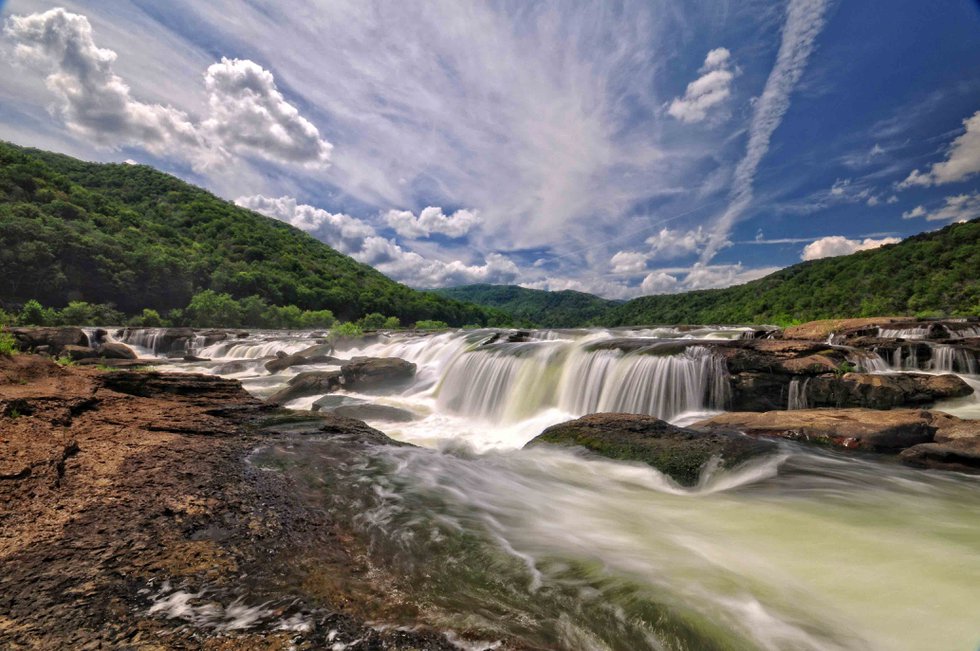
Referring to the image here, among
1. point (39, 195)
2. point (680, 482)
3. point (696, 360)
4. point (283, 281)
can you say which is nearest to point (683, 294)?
point (283, 281)

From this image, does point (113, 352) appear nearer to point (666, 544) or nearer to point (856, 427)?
point (666, 544)

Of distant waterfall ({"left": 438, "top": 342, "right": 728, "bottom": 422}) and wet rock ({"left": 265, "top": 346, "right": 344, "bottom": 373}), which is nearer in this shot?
distant waterfall ({"left": 438, "top": 342, "right": 728, "bottom": 422})

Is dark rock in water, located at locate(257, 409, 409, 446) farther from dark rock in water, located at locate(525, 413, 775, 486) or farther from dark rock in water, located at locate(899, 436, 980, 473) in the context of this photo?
dark rock in water, located at locate(899, 436, 980, 473)

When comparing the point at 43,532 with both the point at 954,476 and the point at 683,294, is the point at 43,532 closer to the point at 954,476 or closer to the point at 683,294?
the point at 954,476

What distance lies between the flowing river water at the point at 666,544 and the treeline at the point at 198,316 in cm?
2890

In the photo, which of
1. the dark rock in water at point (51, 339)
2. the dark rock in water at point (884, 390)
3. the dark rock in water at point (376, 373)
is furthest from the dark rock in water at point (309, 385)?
the dark rock in water at point (884, 390)

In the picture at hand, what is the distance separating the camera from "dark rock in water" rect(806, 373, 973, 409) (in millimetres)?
9961

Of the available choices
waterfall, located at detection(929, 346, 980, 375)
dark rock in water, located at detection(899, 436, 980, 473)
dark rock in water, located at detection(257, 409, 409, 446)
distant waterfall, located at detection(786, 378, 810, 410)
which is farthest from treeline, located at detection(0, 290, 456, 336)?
waterfall, located at detection(929, 346, 980, 375)

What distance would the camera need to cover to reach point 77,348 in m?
19.4

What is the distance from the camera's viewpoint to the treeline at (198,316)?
3356 cm

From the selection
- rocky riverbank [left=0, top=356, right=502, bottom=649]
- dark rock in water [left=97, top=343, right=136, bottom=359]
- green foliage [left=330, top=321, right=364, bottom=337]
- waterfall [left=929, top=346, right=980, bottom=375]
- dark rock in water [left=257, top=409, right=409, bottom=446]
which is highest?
waterfall [left=929, top=346, right=980, bottom=375]

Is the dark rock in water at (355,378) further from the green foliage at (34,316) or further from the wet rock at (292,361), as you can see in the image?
the green foliage at (34,316)

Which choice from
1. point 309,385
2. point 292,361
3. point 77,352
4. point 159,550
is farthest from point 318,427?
point 77,352

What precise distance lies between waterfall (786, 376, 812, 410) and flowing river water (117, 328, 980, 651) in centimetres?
347
